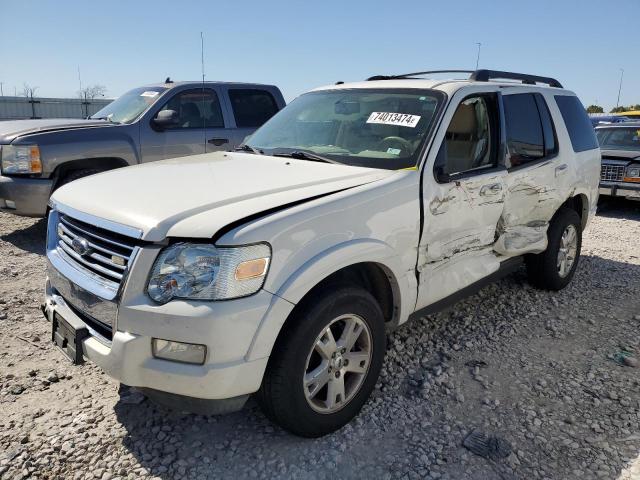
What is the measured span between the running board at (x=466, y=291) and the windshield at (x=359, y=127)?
3.08 feet

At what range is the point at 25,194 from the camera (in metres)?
5.70

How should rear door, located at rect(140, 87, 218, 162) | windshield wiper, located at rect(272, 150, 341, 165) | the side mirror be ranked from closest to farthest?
windshield wiper, located at rect(272, 150, 341, 165) < the side mirror < rear door, located at rect(140, 87, 218, 162)

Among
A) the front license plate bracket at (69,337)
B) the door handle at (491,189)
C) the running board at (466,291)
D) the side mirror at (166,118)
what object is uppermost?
the side mirror at (166,118)

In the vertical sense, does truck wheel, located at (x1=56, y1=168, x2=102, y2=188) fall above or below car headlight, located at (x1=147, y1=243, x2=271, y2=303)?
below

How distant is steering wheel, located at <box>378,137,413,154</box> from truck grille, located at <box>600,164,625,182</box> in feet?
24.2

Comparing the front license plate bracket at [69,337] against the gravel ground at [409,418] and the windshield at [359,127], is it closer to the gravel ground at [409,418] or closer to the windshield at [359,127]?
the gravel ground at [409,418]

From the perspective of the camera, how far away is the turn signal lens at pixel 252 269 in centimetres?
223

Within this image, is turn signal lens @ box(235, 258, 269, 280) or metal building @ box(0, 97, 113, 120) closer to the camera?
turn signal lens @ box(235, 258, 269, 280)

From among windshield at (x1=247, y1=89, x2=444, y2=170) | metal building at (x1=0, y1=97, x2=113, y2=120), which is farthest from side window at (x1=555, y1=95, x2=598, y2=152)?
metal building at (x1=0, y1=97, x2=113, y2=120)

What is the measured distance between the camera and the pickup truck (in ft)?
18.9

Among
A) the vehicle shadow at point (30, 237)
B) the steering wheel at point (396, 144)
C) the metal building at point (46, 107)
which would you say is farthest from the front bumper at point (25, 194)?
the metal building at point (46, 107)

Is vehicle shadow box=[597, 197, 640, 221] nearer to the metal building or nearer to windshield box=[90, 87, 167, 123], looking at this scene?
windshield box=[90, 87, 167, 123]

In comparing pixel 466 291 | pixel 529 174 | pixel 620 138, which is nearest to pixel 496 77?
pixel 529 174

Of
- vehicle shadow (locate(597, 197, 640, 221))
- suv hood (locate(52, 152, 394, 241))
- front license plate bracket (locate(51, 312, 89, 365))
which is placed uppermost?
suv hood (locate(52, 152, 394, 241))
